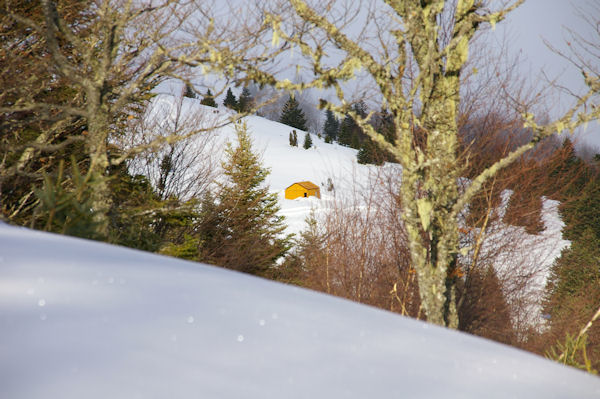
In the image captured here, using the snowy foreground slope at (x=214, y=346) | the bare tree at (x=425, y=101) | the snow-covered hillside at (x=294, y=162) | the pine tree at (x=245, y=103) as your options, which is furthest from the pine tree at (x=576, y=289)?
the snow-covered hillside at (x=294, y=162)

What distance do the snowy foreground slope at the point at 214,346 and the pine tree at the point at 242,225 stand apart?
10376 mm

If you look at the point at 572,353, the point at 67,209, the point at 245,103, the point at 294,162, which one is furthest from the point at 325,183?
the point at 67,209

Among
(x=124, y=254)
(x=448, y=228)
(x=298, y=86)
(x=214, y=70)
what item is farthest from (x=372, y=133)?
(x=124, y=254)

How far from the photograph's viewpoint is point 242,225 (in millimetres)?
15062

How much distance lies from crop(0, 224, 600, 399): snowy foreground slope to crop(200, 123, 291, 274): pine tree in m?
10.4

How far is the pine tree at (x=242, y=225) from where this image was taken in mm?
13030

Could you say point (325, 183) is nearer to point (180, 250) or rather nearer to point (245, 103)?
point (245, 103)

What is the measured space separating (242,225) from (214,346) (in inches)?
553

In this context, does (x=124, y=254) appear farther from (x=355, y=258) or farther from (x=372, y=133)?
(x=355, y=258)

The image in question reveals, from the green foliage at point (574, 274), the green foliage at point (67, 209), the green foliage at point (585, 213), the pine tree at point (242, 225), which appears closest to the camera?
the green foliage at point (67, 209)

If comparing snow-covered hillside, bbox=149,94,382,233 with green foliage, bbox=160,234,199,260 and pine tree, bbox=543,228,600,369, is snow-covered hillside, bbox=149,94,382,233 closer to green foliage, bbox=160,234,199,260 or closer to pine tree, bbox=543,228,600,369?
pine tree, bbox=543,228,600,369

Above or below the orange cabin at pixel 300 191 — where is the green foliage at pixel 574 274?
below

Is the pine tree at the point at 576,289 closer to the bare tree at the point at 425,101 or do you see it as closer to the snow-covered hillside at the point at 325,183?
the snow-covered hillside at the point at 325,183

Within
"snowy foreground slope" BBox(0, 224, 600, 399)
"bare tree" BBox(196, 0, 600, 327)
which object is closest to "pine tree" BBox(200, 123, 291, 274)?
"bare tree" BBox(196, 0, 600, 327)
